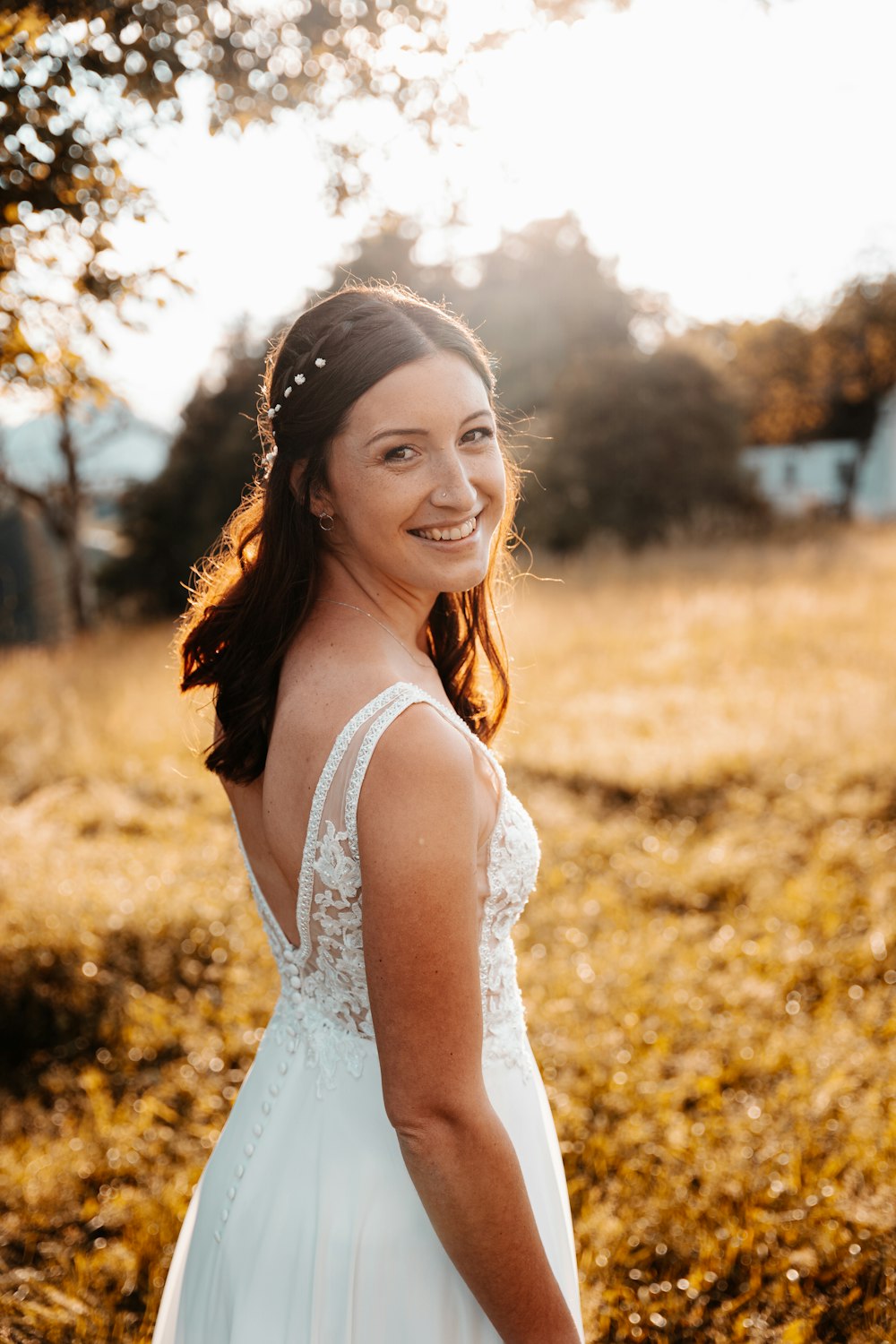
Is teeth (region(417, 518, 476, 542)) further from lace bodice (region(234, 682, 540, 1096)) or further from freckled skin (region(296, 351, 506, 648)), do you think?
lace bodice (region(234, 682, 540, 1096))

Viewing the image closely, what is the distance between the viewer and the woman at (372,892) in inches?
55.7

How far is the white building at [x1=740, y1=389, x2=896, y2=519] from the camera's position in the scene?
1531 inches

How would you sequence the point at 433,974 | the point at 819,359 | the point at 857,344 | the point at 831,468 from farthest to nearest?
the point at 831,468 → the point at 819,359 → the point at 857,344 → the point at 433,974

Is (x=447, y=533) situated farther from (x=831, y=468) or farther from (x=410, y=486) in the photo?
(x=831, y=468)

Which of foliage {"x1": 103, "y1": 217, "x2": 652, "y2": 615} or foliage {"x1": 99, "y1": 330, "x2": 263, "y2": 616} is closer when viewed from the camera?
foliage {"x1": 103, "y1": 217, "x2": 652, "y2": 615}

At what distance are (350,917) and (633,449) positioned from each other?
20046 mm

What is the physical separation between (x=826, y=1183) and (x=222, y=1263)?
7.76 feet

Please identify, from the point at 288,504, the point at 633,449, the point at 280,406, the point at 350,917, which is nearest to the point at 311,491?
the point at 288,504

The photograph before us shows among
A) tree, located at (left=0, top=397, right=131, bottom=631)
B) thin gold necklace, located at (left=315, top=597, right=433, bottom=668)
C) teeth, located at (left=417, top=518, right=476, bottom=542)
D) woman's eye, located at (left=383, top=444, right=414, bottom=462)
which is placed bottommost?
tree, located at (left=0, top=397, right=131, bottom=631)

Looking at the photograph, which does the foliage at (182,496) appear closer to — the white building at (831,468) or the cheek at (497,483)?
the cheek at (497,483)

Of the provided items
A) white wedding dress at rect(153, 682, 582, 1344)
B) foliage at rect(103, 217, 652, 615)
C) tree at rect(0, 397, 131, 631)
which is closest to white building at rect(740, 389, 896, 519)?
foliage at rect(103, 217, 652, 615)

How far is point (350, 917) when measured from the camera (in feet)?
5.24

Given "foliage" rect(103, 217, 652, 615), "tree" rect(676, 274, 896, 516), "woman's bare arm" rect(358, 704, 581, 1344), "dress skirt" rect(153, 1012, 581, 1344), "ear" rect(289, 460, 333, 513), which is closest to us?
"woman's bare arm" rect(358, 704, 581, 1344)

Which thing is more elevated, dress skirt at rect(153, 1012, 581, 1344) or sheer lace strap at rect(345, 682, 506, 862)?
sheer lace strap at rect(345, 682, 506, 862)
